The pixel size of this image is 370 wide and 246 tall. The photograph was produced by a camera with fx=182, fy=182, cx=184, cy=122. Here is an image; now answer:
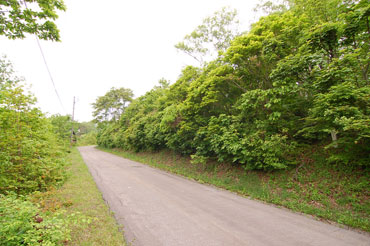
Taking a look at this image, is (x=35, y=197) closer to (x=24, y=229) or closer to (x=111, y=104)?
(x=24, y=229)

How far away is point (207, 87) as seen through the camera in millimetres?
9141

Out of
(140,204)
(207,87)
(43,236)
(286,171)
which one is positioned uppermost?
(207,87)

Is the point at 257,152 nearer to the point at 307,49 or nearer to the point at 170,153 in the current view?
the point at 307,49

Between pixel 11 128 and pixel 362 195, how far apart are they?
398 inches

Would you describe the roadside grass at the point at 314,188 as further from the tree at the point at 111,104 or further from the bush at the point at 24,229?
the tree at the point at 111,104

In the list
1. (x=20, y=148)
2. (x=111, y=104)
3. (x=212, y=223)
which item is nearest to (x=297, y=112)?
(x=212, y=223)

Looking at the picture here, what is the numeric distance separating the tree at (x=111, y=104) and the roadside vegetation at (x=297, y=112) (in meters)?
29.6

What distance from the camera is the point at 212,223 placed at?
4.41 meters

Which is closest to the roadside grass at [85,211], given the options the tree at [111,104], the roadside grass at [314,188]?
the roadside grass at [314,188]

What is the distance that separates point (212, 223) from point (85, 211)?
3409mm

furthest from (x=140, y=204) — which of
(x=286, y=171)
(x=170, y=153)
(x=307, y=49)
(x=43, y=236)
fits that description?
(x=170, y=153)

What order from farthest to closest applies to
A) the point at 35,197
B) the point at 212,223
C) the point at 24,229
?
the point at 35,197
the point at 212,223
the point at 24,229

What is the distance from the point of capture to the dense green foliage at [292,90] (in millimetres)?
4805

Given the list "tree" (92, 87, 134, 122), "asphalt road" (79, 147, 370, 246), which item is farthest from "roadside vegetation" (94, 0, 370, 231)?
"tree" (92, 87, 134, 122)
